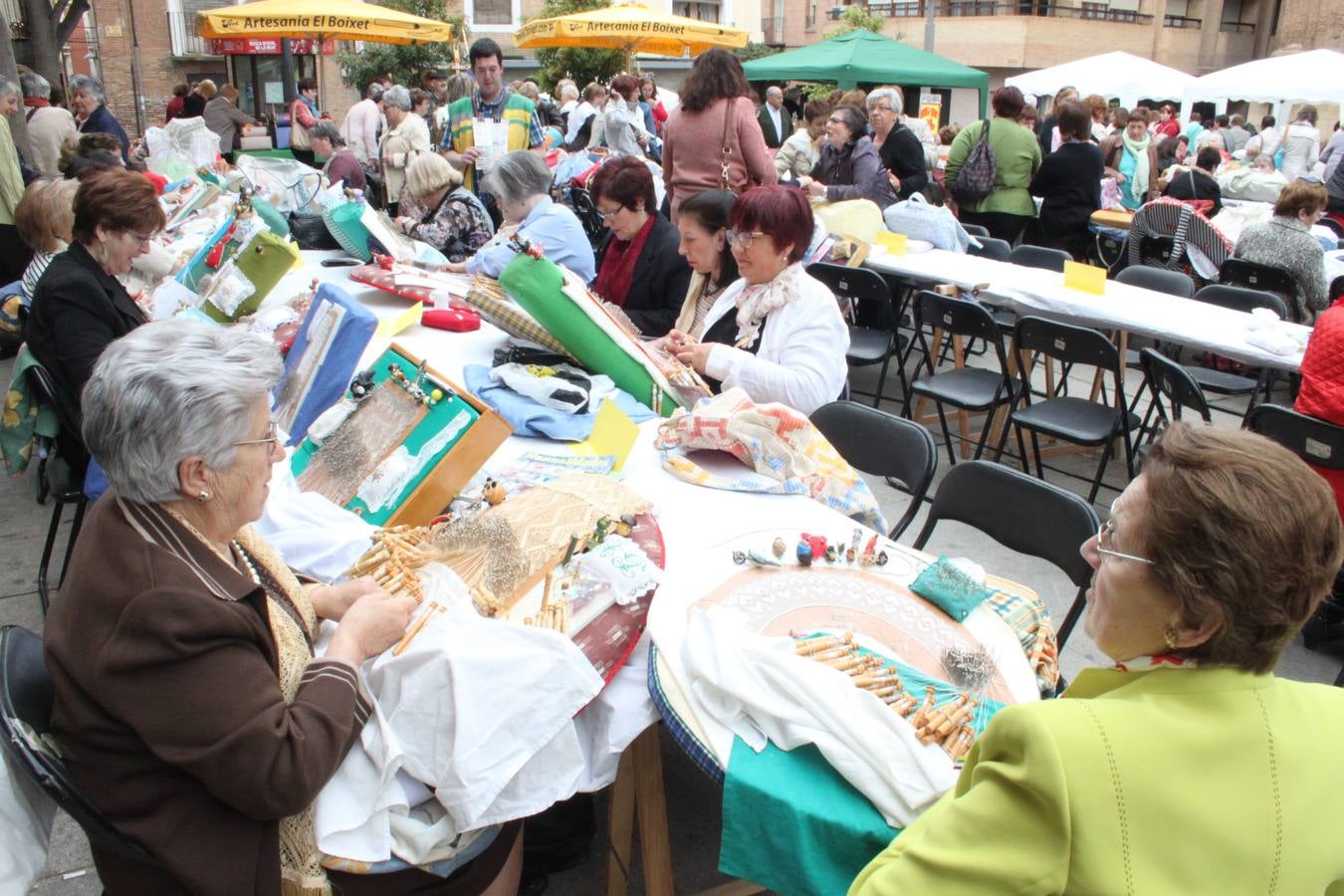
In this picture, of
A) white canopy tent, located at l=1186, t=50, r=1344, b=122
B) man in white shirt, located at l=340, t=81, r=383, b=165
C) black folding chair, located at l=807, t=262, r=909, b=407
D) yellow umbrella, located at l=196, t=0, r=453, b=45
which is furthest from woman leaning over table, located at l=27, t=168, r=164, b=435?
white canopy tent, located at l=1186, t=50, r=1344, b=122

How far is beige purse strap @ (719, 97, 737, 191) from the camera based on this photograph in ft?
18.2

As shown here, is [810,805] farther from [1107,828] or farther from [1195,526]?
[1195,526]

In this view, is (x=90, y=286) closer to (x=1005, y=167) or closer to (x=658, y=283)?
(x=658, y=283)

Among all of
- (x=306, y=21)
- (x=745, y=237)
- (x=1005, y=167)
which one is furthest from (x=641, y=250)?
(x=306, y=21)

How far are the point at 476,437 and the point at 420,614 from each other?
→ 23.8 inches

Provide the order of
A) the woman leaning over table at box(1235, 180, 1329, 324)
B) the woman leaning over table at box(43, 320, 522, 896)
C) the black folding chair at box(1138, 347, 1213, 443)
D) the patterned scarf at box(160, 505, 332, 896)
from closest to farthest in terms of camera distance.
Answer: the woman leaning over table at box(43, 320, 522, 896)
the patterned scarf at box(160, 505, 332, 896)
the black folding chair at box(1138, 347, 1213, 443)
the woman leaning over table at box(1235, 180, 1329, 324)

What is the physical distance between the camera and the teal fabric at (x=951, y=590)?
199 centimetres

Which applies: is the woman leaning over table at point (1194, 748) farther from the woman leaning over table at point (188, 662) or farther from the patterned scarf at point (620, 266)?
the patterned scarf at point (620, 266)

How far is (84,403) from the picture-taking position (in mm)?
1562

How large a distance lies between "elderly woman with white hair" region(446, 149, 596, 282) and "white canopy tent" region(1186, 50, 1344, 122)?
482 inches

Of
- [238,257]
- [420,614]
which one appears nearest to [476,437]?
[420,614]

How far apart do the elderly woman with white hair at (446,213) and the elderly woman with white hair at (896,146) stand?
331cm

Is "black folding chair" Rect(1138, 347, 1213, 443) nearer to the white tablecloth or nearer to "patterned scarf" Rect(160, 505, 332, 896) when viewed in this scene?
the white tablecloth

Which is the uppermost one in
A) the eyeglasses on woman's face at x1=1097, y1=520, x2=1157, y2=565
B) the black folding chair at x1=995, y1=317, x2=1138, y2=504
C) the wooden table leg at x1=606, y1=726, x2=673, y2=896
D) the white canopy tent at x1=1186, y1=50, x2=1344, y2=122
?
the white canopy tent at x1=1186, y1=50, x2=1344, y2=122
